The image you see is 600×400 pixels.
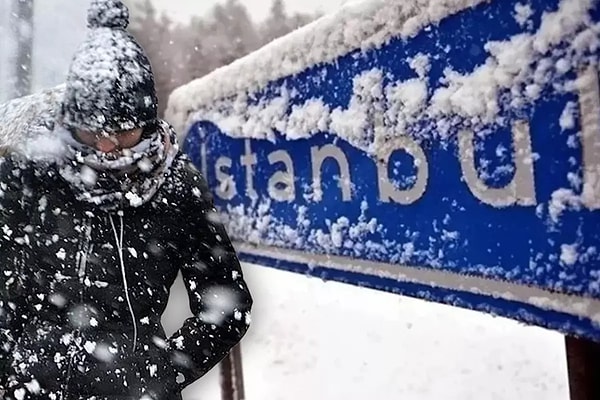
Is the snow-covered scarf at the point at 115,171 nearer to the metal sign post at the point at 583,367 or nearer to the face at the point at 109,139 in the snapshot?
the face at the point at 109,139

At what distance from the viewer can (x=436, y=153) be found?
0.95 meters

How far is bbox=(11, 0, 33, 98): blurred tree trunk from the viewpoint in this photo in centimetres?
126

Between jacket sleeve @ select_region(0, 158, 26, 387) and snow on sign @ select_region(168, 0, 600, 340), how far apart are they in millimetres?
456

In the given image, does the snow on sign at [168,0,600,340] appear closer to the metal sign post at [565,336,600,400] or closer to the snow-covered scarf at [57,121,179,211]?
the metal sign post at [565,336,600,400]

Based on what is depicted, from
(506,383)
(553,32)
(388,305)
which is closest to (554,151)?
(553,32)

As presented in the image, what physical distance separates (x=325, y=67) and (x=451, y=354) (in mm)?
837

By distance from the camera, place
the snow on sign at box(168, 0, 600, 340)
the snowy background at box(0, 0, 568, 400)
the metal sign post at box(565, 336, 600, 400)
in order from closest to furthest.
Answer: the snow on sign at box(168, 0, 600, 340) → the metal sign post at box(565, 336, 600, 400) → the snowy background at box(0, 0, 568, 400)

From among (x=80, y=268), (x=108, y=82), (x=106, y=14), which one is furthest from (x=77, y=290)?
(x=106, y=14)

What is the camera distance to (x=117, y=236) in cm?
110

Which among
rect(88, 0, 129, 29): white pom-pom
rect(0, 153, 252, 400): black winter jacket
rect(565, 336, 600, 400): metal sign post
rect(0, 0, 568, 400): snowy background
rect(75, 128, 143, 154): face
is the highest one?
rect(88, 0, 129, 29): white pom-pom

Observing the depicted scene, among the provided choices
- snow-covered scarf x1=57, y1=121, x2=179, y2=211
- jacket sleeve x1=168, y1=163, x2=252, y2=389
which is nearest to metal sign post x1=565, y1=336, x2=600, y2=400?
jacket sleeve x1=168, y1=163, x2=252, y2=389

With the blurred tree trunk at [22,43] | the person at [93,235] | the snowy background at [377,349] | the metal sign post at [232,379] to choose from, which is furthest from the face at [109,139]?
the metal sign post at [232,379]

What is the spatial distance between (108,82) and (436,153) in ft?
1.58

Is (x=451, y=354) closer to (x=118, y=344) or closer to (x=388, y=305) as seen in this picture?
(x=388, y=305)
